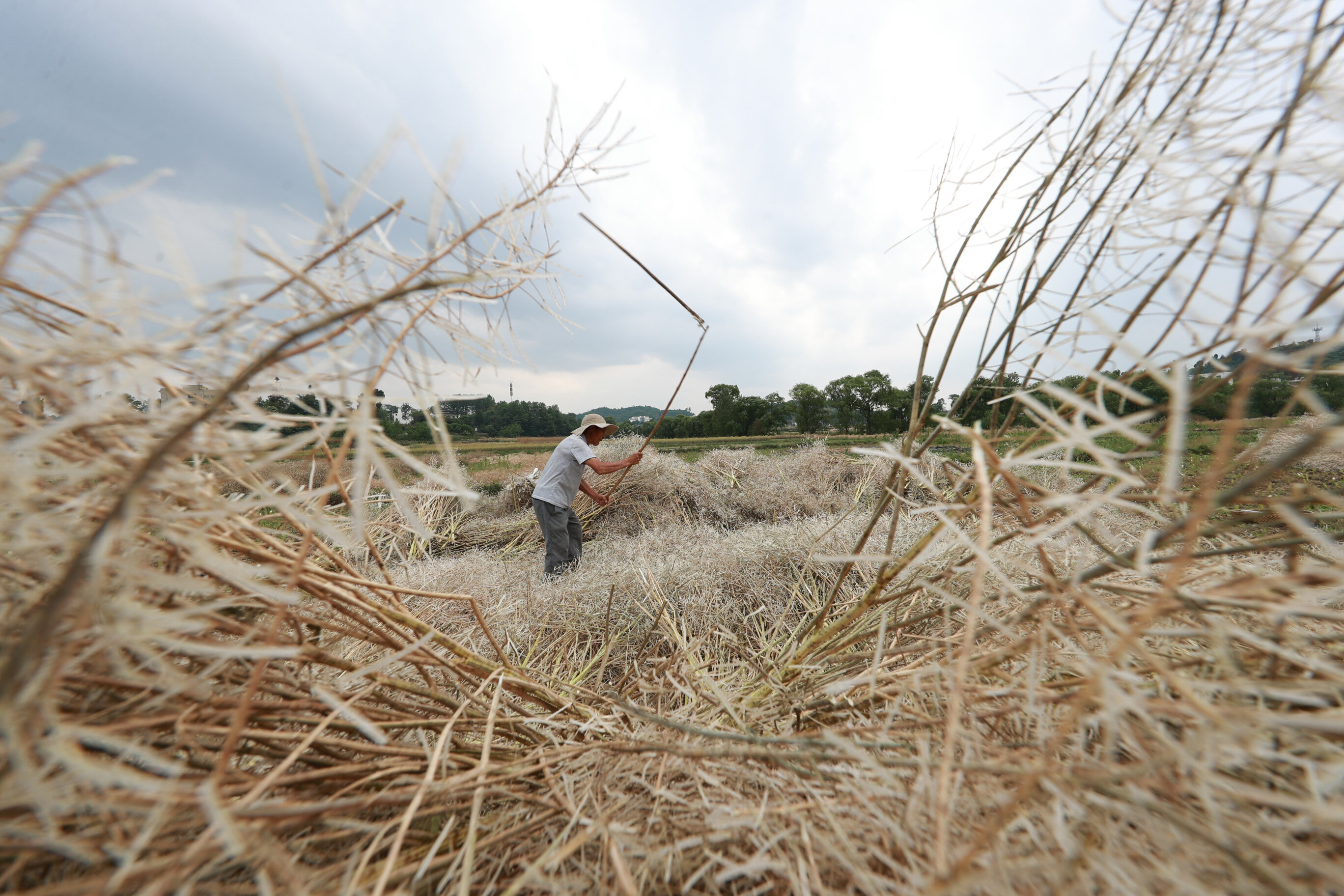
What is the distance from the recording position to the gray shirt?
4570 mm

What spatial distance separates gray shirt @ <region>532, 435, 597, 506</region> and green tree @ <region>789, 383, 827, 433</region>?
22.8m

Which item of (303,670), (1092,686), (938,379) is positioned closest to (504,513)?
(303,670)

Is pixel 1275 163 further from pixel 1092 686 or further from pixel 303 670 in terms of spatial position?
pixel 303 670

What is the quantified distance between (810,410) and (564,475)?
2346 cm

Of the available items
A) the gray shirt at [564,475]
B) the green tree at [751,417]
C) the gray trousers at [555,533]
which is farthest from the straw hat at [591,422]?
the green tree at [751,417]

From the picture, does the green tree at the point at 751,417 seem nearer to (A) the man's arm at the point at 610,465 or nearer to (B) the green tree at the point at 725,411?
(B) the green tree at the point at 725,411

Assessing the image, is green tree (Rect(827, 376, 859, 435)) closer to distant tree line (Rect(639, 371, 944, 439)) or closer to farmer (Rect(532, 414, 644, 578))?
distant tree line (Rect(639, 371, 944, 439))

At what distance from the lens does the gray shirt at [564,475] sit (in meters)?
4.57

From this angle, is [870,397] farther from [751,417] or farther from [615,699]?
[615,699]

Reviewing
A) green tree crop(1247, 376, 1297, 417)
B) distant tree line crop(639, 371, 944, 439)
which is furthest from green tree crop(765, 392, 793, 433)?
green tree crop(1247, 376, 1297, 417)

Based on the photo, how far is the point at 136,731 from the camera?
0.58 metres

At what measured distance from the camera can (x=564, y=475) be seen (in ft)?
15.1

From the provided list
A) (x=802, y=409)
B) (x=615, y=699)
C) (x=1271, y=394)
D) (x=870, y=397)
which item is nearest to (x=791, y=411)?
(x=802, y=409)

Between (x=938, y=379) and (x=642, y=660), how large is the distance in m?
1.88
